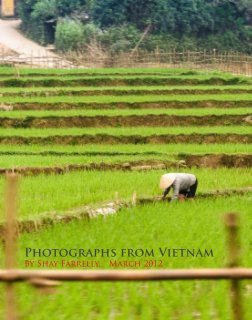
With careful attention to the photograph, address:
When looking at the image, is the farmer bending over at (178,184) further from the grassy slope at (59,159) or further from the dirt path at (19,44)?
the dirt path at (19,44)

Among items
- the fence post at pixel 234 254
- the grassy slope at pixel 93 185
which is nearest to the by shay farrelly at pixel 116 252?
the grassy slope at pixel 93 185

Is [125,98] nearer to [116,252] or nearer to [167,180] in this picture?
[167,180]

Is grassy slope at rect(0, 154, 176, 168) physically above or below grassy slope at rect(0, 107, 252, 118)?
above

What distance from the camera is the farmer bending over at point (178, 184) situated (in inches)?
370

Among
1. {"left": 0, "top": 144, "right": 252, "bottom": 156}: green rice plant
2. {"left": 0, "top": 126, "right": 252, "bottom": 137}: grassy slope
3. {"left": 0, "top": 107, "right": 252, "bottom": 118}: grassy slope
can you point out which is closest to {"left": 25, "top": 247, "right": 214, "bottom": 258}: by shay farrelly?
{"left": 0, "top": 144, "right": 252, "bottom": 156}: green rice plant

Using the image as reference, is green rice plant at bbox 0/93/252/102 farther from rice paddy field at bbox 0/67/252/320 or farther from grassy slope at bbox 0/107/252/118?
grassy slope at bbox 0/107/252/118

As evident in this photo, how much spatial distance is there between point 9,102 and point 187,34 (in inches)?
744

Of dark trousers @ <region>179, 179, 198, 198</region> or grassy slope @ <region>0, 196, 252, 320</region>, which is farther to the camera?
dark trousers @ <region>179, 179, 198, 198</region>

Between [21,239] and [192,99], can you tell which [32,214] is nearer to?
[21,239]

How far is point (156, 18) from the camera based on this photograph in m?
36.0

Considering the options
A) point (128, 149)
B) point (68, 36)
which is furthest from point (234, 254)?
point (68, 36)

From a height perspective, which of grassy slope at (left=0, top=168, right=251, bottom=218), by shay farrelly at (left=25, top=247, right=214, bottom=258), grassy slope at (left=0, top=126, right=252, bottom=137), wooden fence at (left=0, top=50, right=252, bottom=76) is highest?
by shay farrelly at (left=25, top=247, right=214, bottom=258)

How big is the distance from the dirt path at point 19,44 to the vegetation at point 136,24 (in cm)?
48

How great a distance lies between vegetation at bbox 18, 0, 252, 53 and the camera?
1355 inches
